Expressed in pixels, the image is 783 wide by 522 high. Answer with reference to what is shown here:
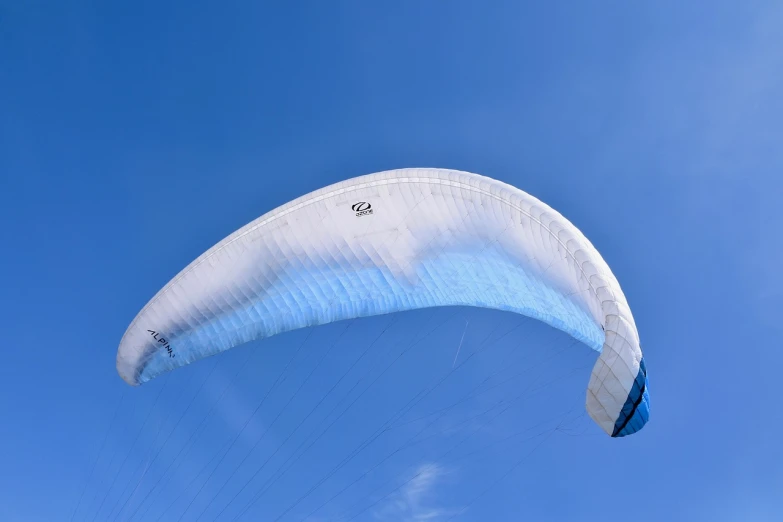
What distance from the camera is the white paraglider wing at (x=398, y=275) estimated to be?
12.7 metres

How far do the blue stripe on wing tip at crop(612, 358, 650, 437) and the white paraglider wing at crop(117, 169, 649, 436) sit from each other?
29 mm

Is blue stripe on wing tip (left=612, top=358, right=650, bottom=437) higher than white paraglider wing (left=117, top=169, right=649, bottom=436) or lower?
lower

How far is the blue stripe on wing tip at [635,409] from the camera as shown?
39.1ft

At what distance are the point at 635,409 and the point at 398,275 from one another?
795 cm

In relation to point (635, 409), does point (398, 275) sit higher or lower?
higher

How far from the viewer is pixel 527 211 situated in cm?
1430

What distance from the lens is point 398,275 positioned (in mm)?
17875

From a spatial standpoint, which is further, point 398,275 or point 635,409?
point 398,275

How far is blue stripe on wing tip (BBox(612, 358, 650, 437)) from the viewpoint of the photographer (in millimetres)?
11910

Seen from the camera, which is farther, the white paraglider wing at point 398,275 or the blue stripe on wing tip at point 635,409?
the white paraglider wing at point 398,275

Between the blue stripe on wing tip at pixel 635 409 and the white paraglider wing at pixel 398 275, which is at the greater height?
the white paraglider wing at pixel 398 275

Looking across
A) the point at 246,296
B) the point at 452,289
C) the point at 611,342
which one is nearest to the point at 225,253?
the point at 246,296

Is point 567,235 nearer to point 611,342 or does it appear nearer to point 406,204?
point 611,342

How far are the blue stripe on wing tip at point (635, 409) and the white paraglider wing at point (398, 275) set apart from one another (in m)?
0.03
